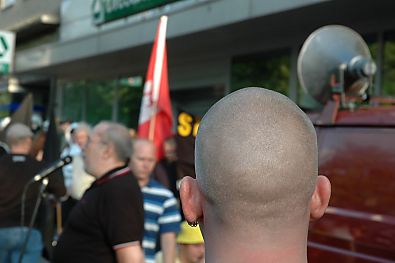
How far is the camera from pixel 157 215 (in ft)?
13.4

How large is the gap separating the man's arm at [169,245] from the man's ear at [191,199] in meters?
2.78

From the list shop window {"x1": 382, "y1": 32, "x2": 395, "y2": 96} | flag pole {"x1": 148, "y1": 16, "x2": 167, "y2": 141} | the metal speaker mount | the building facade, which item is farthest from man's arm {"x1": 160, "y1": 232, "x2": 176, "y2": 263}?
shop window {"x1": 382, "y1": 32, "x2": 395, "y2": 96}

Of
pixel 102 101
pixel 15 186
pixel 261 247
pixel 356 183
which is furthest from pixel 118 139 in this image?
pixel 102 101

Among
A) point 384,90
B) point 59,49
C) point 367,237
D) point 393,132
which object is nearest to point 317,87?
point 393,132

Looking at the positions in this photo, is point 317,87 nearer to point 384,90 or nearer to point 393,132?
point 393,132

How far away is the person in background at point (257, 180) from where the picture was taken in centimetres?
119

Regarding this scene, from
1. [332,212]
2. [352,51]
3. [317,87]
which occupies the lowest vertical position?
[332,212]

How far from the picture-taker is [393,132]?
3.24m

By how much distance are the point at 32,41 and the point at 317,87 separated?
15015 mm

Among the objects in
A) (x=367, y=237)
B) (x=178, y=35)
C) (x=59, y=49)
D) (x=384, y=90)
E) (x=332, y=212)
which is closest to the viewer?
(x=367, y=237)

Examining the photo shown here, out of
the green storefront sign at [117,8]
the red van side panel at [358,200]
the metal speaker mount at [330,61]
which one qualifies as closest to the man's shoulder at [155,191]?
the red van side panel at [358,200]

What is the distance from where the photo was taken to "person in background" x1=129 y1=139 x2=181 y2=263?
403 centimetres

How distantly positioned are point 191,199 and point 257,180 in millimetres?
200

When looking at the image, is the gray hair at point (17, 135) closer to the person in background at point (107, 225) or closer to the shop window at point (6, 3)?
the person in background at point (107, 225)
